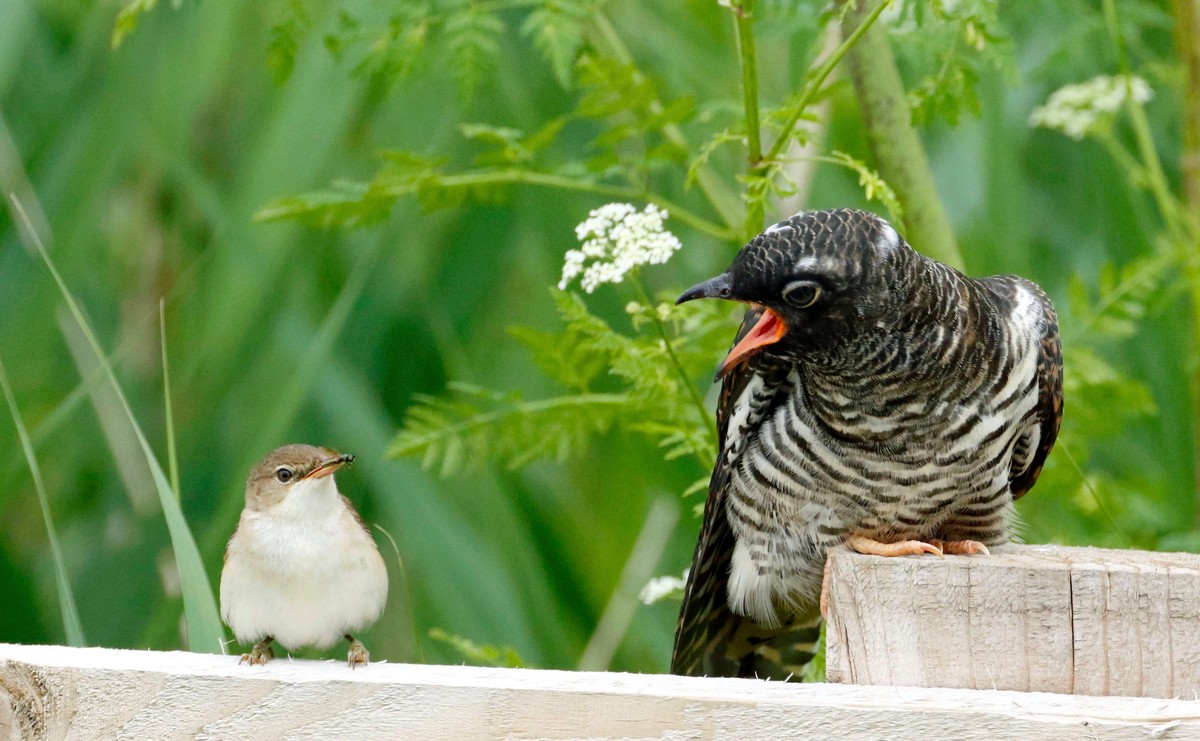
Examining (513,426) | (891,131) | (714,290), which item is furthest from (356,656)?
(891,131)

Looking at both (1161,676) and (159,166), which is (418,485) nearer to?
(159,166)

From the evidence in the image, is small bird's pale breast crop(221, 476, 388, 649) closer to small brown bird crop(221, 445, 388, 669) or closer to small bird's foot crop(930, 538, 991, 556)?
small brown bird crop(221, 445, 388, 669)

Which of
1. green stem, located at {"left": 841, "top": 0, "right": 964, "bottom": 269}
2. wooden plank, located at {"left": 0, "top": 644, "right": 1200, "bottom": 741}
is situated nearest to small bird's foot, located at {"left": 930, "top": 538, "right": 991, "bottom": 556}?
green stem, located at {"left": 841, "top": 0, "right": 964, "bottom": 269}

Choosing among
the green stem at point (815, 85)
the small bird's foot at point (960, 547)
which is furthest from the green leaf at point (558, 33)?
the small bird's foot at point (960, 547)

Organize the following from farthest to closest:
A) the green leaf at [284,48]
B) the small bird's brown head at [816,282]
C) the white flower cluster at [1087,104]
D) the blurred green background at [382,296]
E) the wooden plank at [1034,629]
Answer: the white flower cluster at [1087,104]
the blurred green background at [382,296]
the green leaf at [284,48]
the small bird's brown head at [816,282]
the wooden plank at [1034,629]

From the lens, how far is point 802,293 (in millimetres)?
1397

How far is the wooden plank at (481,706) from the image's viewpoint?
907 millimetres

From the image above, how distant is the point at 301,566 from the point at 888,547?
2.20 feet

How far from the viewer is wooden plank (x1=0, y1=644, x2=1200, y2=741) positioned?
2.97ft

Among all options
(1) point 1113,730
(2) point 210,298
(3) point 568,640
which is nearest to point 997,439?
(1) point 1113,730

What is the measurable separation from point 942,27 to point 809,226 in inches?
22.3

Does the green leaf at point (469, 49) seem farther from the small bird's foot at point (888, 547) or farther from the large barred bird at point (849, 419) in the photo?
the small bird's foot at point (888, 547)

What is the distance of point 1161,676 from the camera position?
1.05 metres

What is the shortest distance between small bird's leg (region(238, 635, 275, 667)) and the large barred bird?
517mm
